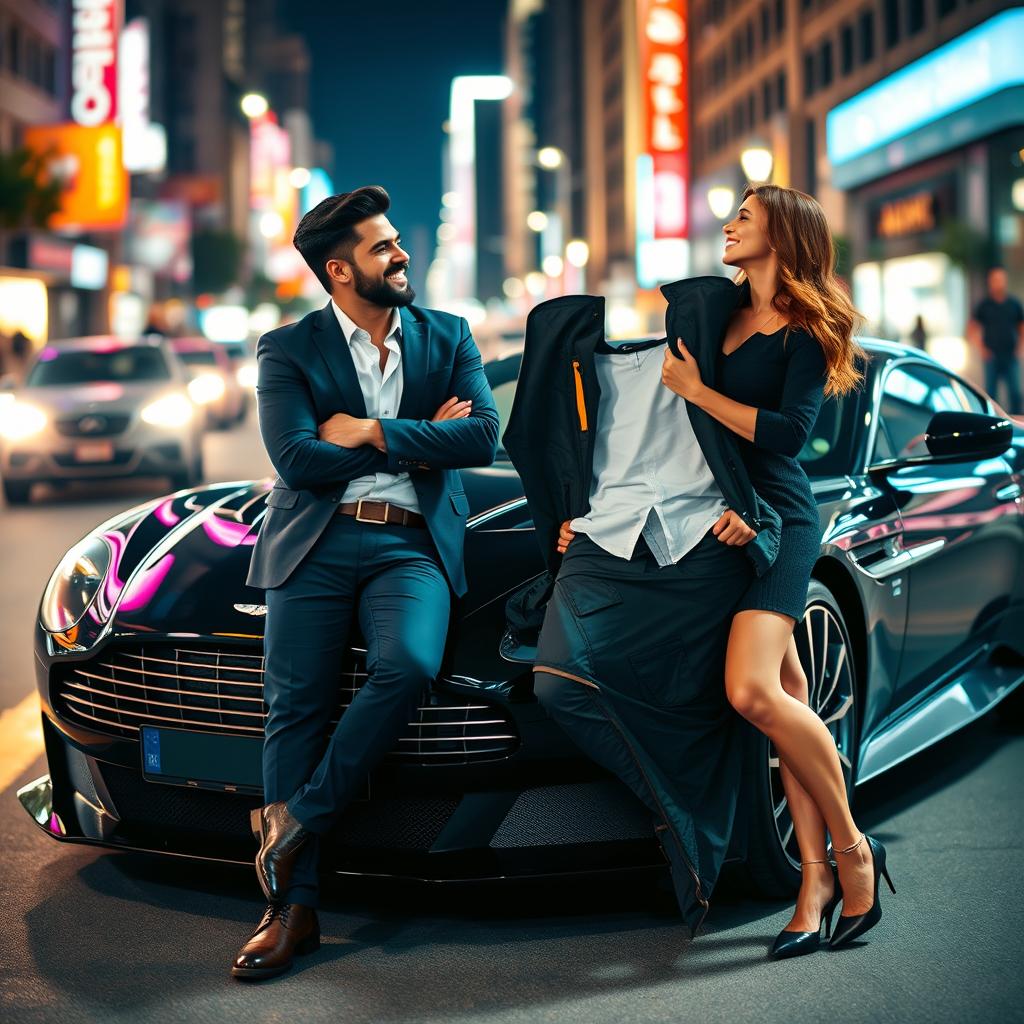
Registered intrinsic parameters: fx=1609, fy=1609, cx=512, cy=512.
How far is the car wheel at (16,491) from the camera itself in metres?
14.6

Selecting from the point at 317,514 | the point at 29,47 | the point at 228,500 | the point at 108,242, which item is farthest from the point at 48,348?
the point at 108,242

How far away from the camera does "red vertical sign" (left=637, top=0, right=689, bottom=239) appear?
55.7 m

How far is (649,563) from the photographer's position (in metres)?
3.61

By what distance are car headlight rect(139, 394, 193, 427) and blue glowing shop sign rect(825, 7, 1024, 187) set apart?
745 inches

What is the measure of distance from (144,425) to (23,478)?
1187mm

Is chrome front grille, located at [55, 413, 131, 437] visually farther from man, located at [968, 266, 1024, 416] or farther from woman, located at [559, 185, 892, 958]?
woman, located at [559, 185, 892, 958]

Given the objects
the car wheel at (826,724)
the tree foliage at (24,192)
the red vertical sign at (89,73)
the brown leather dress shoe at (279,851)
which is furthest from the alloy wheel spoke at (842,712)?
the red vertical sign at (89,73)

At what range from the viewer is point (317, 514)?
12.7 feet

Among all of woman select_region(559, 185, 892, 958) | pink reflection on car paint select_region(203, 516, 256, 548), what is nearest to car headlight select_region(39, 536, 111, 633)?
pink reflection on car paint select_region(203, 516, 256, 548)

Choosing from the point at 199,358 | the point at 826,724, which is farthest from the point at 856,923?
the point at 199,358

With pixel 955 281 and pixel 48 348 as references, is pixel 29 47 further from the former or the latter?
pixel 48 348

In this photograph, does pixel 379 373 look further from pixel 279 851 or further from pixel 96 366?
pixel 96 366

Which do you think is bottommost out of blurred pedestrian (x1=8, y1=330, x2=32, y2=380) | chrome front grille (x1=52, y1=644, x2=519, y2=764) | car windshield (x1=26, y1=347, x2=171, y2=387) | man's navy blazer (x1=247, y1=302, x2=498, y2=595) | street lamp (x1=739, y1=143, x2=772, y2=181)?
chrome front grille (x1=52, y1=644, x2=519, y2=764)

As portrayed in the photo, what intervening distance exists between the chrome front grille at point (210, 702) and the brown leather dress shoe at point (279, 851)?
261 millimetres
